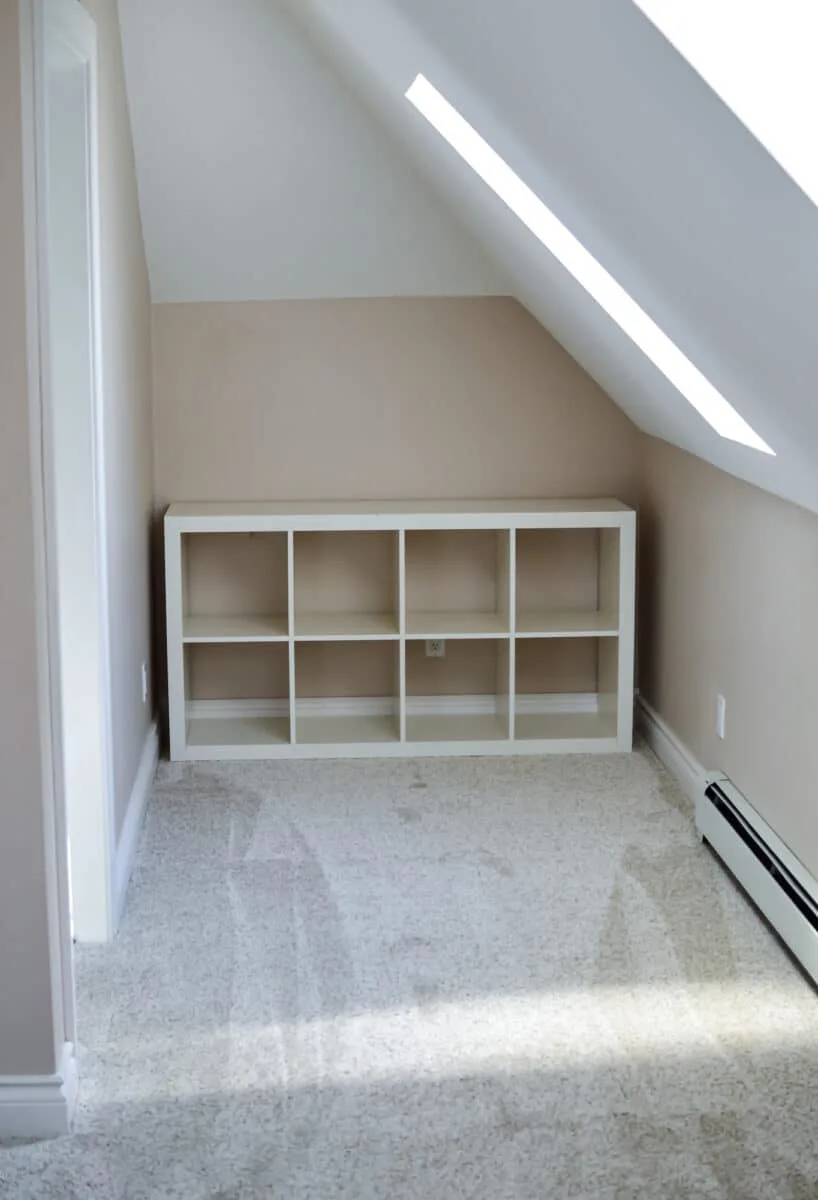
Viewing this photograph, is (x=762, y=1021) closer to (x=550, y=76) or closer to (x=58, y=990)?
(x=58, y=990)

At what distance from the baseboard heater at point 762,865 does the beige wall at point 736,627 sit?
0.13ft

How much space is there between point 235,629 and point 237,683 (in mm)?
396

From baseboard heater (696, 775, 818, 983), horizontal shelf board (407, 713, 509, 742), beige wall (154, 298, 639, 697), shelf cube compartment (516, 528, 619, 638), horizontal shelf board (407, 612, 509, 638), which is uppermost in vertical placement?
beige wall (154, 298, 639, 697)

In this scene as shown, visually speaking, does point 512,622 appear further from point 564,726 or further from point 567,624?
point 564,726

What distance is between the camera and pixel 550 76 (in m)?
2.04

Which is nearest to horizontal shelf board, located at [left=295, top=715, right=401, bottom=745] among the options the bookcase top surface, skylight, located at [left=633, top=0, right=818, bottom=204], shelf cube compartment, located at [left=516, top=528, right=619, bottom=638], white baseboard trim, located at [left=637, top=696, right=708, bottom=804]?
shelf cube compartment, located at [left=516, top=528, right=619, bottom=638]

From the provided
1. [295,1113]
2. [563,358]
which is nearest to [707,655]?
[563,358]

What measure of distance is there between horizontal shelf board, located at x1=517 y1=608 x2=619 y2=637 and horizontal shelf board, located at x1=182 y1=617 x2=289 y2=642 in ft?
2.48

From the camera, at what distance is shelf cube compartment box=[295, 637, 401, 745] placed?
5062mm

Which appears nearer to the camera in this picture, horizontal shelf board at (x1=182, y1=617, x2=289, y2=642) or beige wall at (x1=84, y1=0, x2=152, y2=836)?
beige wall at (x1=84, y1=0, x2=152, y2=836)

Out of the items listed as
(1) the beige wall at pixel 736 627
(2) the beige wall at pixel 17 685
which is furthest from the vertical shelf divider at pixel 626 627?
(2) the beige wall at pixel 17 685

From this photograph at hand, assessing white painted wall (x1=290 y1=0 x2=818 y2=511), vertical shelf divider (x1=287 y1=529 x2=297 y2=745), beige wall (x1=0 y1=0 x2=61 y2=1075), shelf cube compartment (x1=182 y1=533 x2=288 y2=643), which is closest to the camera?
white painted wall (x1=290 y1=0 x2=818 y2=511)

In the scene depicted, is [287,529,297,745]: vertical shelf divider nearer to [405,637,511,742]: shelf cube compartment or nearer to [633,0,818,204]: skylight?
[405,637,511,742]: shelf cube compartment

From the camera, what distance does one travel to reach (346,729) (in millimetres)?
4863
